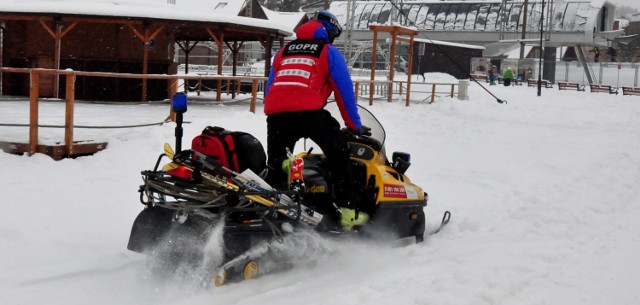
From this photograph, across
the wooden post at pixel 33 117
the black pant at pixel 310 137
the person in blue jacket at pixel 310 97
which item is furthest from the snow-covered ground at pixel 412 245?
the person in blue jacket at pixel 310 97

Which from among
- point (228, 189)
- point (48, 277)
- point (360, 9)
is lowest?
point (48, 277)

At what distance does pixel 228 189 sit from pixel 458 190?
4.87m

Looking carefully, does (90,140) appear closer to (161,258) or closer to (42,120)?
(42,120)

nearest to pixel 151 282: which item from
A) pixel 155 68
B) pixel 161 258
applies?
pixel 161 258

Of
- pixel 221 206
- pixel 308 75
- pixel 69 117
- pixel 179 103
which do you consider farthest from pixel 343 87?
pixel 69 117

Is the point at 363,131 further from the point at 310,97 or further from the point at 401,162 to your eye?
the point at 310,97

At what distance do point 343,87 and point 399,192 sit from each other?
106 cm

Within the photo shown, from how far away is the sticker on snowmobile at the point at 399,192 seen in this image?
5758 millimetres

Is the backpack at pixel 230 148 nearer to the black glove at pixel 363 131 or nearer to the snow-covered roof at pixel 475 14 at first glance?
the black glove at pixel 363 131

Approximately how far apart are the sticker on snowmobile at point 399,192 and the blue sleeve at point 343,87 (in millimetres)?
567

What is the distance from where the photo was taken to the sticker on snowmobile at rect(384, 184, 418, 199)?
5.76 metres

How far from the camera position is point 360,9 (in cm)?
6456

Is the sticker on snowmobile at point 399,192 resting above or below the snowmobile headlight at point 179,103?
below

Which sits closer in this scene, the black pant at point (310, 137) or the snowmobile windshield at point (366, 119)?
the black pant at point (310, 137)
